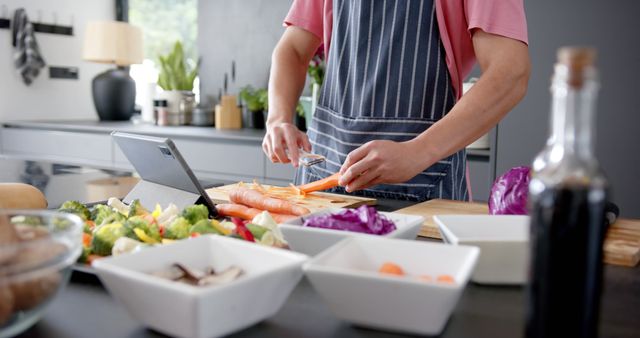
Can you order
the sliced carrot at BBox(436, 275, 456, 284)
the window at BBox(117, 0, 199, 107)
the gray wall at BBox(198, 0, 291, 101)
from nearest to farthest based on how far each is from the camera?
the sliced carrot at BBox(436, 275, 456, 284) → the gray wall at BBox(198, 0, 291, 101) → the window at BBox(117, 0, 199, 107)

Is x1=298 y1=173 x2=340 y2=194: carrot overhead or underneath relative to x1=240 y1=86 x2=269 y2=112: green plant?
underneath

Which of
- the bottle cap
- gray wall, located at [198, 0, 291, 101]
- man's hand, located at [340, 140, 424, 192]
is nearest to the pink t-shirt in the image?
man's hand, located at [340, 140, 424, 192]

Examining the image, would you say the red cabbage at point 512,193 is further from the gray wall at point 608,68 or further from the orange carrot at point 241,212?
the gray wall at point 608,68

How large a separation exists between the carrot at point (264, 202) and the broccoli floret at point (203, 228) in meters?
0.32

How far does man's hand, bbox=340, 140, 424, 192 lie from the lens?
1.38 m

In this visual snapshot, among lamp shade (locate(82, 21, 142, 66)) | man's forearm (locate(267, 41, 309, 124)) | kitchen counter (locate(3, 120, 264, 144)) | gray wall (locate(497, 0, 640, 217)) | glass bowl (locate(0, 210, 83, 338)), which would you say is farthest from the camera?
lamp shade (locate(82, 21, 142, 66))

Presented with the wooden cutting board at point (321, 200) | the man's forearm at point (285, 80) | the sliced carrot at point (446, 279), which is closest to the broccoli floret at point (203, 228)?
the sliced carrot at point (446, 279)

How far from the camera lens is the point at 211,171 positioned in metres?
3.25

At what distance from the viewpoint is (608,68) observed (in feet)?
8.07

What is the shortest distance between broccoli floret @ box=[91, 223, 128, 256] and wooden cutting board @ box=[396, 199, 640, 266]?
0.53 metres

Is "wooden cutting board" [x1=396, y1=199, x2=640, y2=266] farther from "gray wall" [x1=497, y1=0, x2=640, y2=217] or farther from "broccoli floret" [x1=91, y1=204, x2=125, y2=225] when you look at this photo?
"gray wall" [x1=497, y1=0, x2=640, y2=217]

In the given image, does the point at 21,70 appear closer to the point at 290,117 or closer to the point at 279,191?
the point at 290,117

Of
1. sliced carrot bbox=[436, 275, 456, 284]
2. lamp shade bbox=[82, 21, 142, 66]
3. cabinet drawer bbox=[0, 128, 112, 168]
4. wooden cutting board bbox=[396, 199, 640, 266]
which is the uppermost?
lamp shade bbox=[82, 21, 142, 66]

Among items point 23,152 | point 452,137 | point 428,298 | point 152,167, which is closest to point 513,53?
point 452,137
